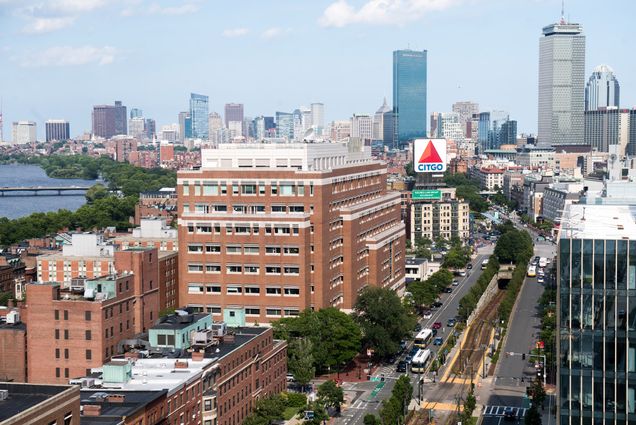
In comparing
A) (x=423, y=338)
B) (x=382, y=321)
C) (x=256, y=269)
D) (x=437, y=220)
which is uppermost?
(x=256, y=269)

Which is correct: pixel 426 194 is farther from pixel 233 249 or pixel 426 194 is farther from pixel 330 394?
pixel 330 394

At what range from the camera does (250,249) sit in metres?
77.9

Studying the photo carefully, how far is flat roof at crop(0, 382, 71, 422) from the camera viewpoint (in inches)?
1297

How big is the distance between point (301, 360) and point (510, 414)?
14432 millimetres

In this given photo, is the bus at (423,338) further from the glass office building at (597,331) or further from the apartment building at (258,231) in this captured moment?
the glass office building at (597,331)

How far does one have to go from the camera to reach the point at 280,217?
77500mm

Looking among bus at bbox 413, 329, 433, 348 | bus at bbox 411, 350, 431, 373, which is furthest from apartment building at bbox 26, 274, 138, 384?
bus at bbox 413, 329, 433, 348

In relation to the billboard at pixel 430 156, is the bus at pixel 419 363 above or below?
below

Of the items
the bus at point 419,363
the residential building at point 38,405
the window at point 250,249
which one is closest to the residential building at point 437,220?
the bus at point 419,363

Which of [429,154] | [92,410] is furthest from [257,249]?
[429,154]

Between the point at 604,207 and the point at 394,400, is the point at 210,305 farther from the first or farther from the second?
the point at 604,207

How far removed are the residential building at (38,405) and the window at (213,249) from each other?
42.1m

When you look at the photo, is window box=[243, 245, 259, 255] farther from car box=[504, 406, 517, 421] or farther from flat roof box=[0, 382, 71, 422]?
flat roof box=[0, 382, 71, 422]

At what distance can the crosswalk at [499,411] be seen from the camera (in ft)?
214
